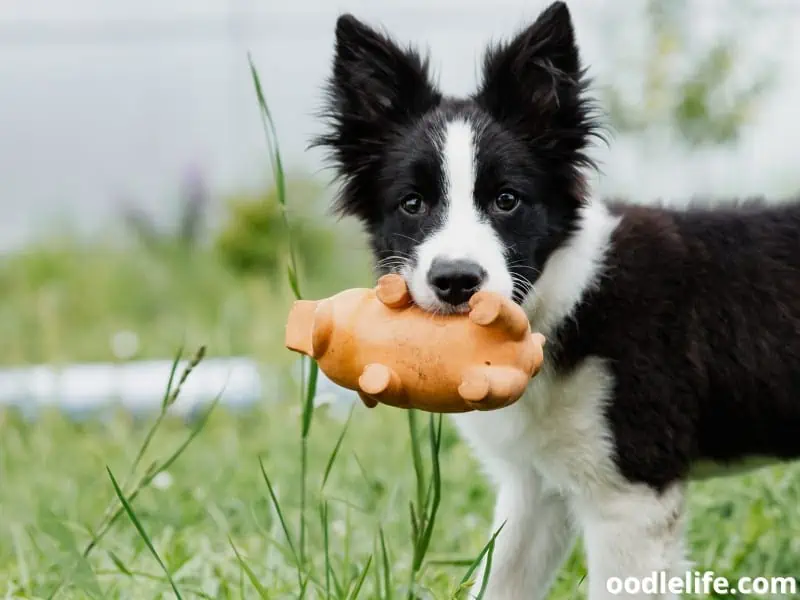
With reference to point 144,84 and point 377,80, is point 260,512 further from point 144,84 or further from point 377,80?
point 144,84

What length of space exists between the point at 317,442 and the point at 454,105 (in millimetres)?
2442

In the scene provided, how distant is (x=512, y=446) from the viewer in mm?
3355

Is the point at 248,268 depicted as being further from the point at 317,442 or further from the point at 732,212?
the point at 732,212

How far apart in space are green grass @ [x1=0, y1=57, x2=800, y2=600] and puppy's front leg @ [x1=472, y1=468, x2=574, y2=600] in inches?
5.3

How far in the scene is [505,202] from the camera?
3143 millimetres

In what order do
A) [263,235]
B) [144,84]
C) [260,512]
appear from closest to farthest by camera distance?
[260,512] < [263,235] < [144,84]

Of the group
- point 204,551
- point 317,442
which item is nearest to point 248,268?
point 317,442

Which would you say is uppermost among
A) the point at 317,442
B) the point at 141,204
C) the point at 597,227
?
the point at 597,227

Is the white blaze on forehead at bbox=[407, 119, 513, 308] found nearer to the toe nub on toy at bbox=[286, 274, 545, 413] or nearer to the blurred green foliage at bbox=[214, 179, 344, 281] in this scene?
the toe nub on toy at bbox=[286, 274, 545, 413]

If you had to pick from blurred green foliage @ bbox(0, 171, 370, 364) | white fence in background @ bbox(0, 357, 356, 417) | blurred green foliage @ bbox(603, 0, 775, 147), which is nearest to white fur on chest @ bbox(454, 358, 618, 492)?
white fence in background @ bbox(0, 357, 356, 417)

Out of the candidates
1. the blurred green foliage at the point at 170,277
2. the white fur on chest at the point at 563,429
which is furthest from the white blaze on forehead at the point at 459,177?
the blurred green foliage at the point at 170,277

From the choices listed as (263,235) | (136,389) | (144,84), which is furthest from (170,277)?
(144,84)

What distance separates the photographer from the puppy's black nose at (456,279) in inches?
A: 109

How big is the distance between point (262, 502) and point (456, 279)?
1.99 metres
